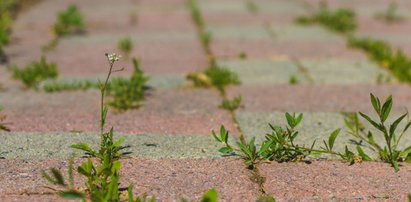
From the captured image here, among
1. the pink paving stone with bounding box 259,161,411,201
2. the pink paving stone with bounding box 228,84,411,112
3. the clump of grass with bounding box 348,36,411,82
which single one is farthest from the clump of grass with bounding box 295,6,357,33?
the pink paving stone with bounding box 259,161,411,201

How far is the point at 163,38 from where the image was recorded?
5.98 meters

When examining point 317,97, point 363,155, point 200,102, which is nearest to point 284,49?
point 317,97

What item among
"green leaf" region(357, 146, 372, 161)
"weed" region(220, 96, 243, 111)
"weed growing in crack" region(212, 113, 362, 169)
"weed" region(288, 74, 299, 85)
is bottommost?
"green leaf" region(357, 146, 372, 161)

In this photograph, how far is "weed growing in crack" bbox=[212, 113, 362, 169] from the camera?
280 cm

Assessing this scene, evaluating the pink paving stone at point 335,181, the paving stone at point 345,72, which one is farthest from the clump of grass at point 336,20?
the pink paving stone at point 335,181

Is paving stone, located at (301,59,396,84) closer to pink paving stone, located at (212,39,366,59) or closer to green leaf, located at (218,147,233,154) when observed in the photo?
pink paving stone, located at (212,39,366,59)

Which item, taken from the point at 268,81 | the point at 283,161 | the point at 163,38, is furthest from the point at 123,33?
the point at 283,161

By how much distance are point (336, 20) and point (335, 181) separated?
4215mm

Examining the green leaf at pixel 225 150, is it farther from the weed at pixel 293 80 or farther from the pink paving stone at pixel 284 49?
the pink paving stone at pixel 284 49

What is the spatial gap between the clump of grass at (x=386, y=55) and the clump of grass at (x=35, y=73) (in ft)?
7.89

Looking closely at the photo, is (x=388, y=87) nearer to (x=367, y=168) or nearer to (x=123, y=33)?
(x=367, y=168)

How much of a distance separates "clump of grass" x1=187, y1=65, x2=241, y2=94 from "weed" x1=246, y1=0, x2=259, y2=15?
318 cm

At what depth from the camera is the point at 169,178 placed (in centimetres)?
263

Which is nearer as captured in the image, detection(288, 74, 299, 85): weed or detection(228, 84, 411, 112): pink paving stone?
detection(228, 84, 411, 112): pink paving stone
